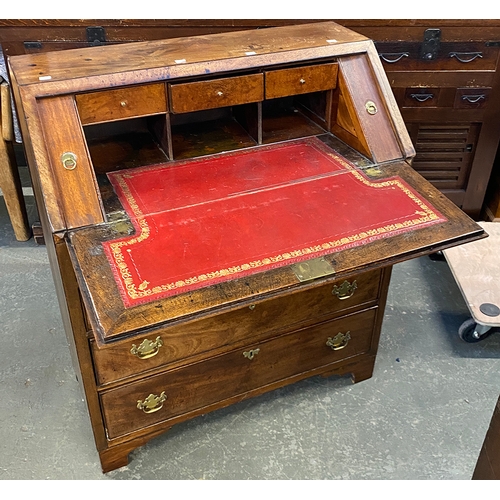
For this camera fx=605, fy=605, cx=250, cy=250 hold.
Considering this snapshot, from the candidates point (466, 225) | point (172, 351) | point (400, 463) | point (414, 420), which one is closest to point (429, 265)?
point (414, 420)

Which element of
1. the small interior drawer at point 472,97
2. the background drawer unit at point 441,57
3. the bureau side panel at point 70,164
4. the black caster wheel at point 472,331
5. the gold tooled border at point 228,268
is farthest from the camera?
the small interior drawer at point 472,97

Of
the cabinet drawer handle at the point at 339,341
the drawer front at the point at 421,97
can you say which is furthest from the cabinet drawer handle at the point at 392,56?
the cabinet drawer handle at the point at 339,341

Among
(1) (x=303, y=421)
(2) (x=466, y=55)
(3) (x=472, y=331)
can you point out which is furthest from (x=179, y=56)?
(3) (x=472, y=331)

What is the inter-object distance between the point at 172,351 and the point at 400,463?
87 centimetres

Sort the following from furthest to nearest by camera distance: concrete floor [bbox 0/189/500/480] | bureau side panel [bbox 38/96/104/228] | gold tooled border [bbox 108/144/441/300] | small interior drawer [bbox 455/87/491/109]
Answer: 1. small interior drawer [bbox 455/87/491/109]
2. concrete floor [bbox 0/189/500/480]
3. bureau side panel [bbox 38/96/104/228]
4. gold tooled border [bbox 108/144/441/300]

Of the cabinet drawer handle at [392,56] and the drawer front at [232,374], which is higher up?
the cabinet drawer handle at [392,56]

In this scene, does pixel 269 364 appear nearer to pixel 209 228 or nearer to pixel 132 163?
pixel 209 228

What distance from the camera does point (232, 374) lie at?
1955 mm

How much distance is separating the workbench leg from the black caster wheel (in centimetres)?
210

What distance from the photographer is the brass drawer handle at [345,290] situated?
75.6 inches

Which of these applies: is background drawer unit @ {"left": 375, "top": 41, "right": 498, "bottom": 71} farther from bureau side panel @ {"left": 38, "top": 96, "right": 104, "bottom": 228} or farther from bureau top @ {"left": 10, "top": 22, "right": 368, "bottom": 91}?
bureau side panel @ {"left": 38, "top": 96, "right": 104, "bottom": 228}

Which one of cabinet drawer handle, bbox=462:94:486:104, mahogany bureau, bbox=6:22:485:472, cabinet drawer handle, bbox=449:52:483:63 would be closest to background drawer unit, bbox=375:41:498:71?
cabinet drawer handle, bbox=449:52:483:63

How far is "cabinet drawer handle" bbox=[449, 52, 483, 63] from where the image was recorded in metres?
2.60

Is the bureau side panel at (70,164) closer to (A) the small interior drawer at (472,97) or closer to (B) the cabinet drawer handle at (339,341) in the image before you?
(B) the cabinet drawer handle at (339,341)
